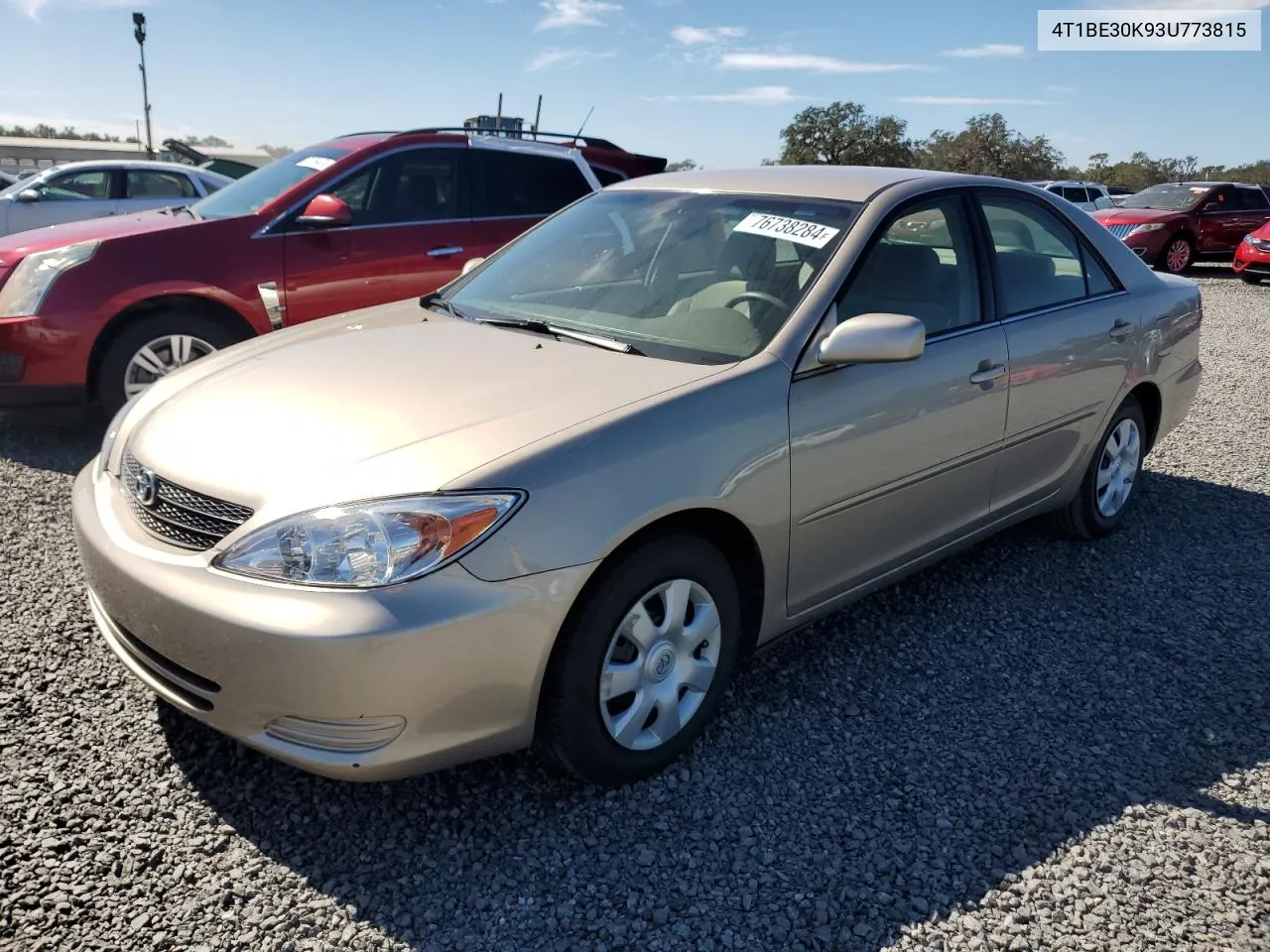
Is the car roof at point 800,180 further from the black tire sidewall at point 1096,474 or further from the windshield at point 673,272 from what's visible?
the black tire sidewall at point 1096,474

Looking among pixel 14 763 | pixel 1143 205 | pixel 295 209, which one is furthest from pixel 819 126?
pixel 14 763

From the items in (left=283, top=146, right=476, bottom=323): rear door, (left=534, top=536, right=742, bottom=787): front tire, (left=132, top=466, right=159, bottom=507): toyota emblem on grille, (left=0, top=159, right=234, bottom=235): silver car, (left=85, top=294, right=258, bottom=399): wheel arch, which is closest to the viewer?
(left=534, top=536, right=742, bottom=787): front tire

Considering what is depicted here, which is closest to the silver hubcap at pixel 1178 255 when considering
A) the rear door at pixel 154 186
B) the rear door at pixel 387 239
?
the rear door at pixel 387 239

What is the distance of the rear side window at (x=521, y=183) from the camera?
643 centimetres

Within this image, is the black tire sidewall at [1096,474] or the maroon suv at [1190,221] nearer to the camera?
the black tire sidewall at [1096,474]

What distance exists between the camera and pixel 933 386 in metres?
3.30

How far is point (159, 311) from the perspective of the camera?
5.36m

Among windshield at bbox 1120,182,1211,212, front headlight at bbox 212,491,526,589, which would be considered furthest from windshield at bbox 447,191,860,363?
windshield at bbox 1120,182,1211,212

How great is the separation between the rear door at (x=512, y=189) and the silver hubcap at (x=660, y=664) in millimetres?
4114

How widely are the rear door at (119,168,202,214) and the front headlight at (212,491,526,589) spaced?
11.9m

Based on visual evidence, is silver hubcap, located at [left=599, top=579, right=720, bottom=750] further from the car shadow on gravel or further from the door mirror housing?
the door mirror housing

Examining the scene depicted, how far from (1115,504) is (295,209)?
460 cm

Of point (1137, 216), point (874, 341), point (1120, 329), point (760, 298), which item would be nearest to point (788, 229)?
point (760, 298)

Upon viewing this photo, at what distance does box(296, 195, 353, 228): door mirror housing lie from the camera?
5.54m
